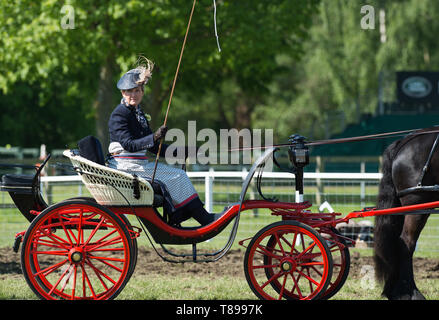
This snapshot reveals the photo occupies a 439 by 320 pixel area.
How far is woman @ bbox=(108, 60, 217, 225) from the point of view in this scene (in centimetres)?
523

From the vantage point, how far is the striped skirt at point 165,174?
206 inches

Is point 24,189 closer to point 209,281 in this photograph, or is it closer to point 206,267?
point 209,281

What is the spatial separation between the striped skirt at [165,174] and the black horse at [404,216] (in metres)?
1.82

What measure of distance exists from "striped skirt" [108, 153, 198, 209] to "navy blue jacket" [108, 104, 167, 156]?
0.51 ft

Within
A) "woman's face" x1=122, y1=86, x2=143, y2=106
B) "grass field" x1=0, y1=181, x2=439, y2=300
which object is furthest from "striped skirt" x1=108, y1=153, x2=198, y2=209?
"grass field" x1=0, y1=181, x2=439, y2=300

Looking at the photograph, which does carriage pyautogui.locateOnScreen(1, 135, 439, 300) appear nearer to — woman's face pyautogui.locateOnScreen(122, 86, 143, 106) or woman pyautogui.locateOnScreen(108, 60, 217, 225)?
woman pyautogui.locateOnScreen(108, 60, 217, 225)

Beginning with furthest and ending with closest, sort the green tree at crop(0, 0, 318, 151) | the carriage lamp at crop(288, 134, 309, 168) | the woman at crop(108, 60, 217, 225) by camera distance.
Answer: the green tree at crop(0, 0, 318, 151) < the woman at crop(108, 60, 217, 225) < the carriage lamp at crop(288, 134, 309, 168)

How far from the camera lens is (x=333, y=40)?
34719 millimetres

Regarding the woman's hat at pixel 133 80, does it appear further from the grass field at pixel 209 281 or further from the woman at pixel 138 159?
the grass field at pixel 209 281

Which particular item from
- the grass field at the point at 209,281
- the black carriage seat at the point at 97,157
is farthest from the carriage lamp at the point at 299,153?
the grass field at the point at 209,281

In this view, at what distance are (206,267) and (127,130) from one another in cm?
278

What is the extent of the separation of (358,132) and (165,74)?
740 centimetres
